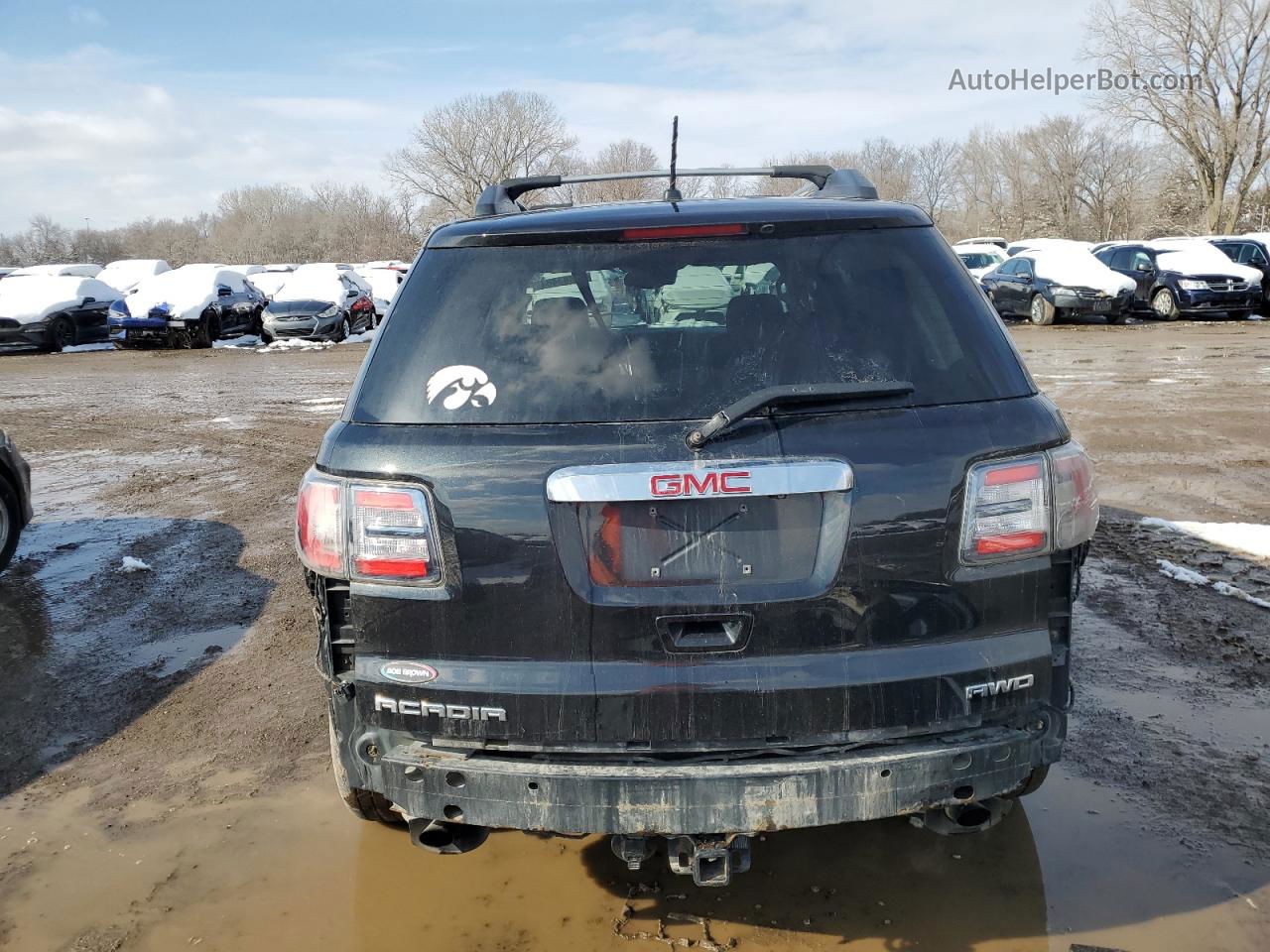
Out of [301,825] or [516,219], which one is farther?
[301,825]

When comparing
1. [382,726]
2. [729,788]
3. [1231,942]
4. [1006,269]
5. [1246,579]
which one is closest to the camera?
[729,788]

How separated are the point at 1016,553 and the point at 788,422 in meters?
0.62

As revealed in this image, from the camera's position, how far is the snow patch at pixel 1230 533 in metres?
5.92

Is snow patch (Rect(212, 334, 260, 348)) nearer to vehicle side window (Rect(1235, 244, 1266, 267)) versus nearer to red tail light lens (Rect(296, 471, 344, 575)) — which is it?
red tail light lens (Rect(296, 471, 344, 575))

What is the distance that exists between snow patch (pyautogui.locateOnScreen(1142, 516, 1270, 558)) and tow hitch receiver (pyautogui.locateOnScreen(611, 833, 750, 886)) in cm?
458

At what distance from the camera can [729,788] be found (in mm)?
2338

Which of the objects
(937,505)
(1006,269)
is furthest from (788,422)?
(1006,269)

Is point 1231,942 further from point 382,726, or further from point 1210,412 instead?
point 1210,412

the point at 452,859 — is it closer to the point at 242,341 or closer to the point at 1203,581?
the point at 1203,581

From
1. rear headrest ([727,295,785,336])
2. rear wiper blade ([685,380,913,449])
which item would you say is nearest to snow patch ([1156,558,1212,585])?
rear wiper blade ([685,380,913,449])

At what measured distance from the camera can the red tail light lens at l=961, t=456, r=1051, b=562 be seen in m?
2.42

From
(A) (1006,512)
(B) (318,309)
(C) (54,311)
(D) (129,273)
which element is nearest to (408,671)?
(A) (1006,512)

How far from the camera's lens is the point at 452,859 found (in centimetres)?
326

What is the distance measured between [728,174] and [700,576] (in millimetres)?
2027
